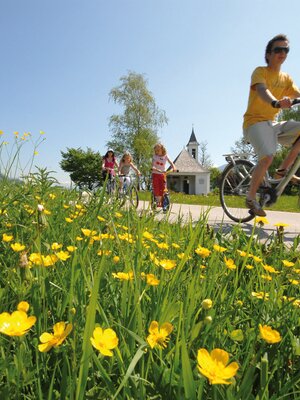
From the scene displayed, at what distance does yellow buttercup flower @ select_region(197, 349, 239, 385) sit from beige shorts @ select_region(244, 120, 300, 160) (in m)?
3.61

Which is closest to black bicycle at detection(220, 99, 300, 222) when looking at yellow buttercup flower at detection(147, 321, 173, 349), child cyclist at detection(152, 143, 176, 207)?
child cyclist at detection(152, 143, 176, 207)

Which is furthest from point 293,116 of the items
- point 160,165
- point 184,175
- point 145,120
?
point 160,165

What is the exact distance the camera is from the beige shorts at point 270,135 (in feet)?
12.8

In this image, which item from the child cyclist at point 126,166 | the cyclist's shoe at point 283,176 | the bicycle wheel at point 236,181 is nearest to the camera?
the cyclist's shoe at point 283,176

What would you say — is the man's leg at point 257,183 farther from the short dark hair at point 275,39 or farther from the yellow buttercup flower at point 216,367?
the yellow buttercup flower at point 216,367

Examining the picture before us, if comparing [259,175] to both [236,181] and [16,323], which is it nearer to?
[236,181]

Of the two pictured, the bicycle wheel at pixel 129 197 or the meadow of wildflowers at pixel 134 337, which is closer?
the meadow of wildflowers at pixel 134 337

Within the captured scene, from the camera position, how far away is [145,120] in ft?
127

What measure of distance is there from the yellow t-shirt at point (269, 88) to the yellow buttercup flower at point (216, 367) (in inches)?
146

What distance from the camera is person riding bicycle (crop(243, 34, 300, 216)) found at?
3873 mm

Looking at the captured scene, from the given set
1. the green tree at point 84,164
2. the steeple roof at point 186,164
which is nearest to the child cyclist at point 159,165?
the green tree at point 84,164

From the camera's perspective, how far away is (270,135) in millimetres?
3936

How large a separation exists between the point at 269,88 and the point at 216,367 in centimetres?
410

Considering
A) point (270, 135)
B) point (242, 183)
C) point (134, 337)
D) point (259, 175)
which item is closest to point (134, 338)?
point (134, 337)
